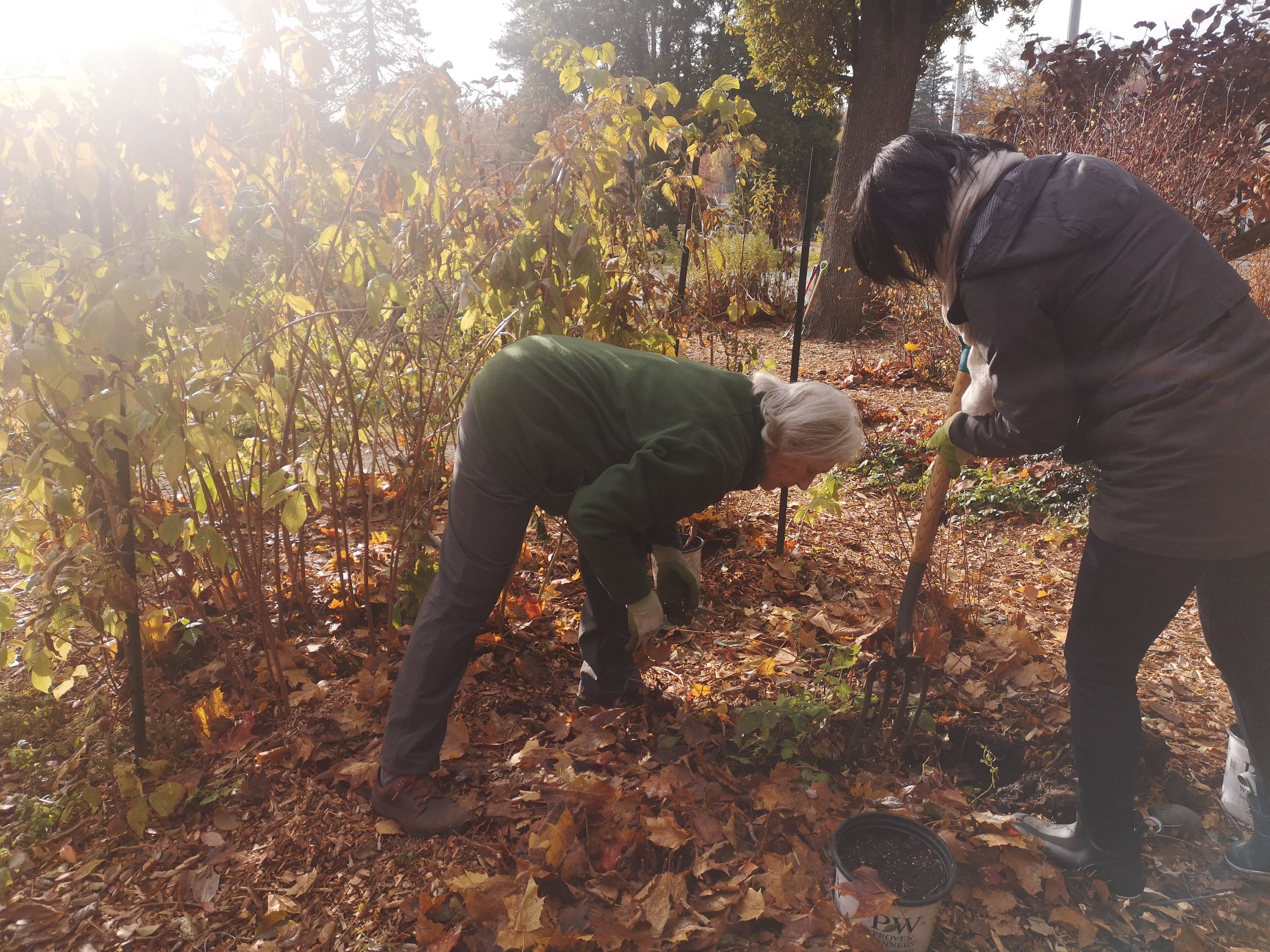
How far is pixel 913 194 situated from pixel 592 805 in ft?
5.56

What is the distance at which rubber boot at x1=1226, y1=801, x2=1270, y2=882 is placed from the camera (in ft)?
6.15

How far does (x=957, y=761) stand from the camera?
7.86 ft

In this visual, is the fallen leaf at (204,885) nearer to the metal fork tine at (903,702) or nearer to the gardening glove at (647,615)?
the gardening glove at (647,615)

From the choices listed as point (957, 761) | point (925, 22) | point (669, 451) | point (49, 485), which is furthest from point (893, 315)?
point (49, 485)

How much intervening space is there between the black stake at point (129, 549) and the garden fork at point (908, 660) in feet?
6.61

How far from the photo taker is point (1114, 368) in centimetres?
154

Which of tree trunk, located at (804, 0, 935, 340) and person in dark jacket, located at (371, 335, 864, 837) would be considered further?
tree trunk, located at (804, 0, 935, 340)

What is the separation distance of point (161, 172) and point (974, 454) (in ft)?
7.18

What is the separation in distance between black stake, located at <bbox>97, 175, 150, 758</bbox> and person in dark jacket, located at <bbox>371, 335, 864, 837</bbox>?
0.69 m

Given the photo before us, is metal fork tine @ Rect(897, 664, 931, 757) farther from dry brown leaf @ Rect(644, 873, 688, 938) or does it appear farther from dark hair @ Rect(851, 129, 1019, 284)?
dark hair @ Rect(851, 129, 1019, 284)

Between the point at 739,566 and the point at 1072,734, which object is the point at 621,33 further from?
the point at 1072,734

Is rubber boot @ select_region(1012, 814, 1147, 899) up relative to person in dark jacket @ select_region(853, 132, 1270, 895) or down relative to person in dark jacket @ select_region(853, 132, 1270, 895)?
down

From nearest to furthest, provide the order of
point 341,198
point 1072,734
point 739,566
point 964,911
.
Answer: point 1072,734 → point 964,911 → point 341,198 → point 739,566

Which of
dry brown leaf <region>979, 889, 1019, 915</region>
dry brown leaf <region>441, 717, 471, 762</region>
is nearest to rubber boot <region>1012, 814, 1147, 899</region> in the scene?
dry brown leaf <region>979, 889, 1019, 915</region>
